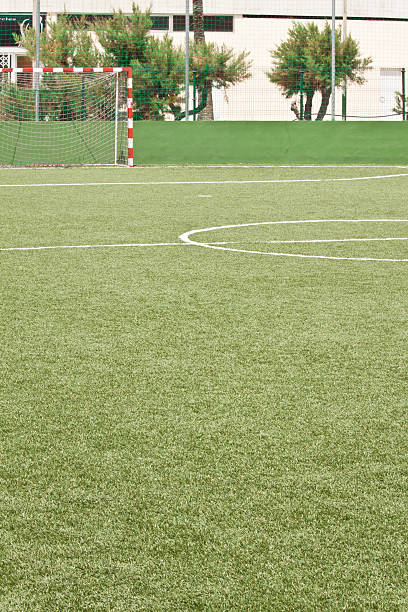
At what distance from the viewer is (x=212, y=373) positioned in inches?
148

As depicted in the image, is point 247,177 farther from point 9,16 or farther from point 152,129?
point 9,16

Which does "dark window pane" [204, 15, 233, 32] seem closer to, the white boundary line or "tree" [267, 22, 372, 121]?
"tree" [267, 22, 372, 121]

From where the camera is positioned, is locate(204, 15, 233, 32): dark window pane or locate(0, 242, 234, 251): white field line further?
locate(204, 15, 233, 32): dark window pane

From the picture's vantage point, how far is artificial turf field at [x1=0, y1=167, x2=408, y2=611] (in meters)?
2.11

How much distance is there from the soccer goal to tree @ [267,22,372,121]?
4.18 metres

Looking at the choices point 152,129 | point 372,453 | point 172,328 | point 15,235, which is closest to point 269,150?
point 152,129

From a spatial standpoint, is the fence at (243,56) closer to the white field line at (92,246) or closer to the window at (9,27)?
the window at (9,27)

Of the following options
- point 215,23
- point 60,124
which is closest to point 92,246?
point 60,124

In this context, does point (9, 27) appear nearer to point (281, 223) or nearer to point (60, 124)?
point (60, 124)

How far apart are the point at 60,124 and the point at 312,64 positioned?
14404 mm

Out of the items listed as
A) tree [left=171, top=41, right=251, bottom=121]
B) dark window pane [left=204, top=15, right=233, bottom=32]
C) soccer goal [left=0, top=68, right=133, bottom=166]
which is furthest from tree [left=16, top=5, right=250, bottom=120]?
dark window pane [left=204, top=15, right=233, bottom=32]

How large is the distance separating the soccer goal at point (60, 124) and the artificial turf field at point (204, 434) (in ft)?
42.9

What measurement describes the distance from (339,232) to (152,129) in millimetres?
11602

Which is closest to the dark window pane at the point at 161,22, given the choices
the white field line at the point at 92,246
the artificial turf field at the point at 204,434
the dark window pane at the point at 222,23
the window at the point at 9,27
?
the dark window pane at the point at 222,23
